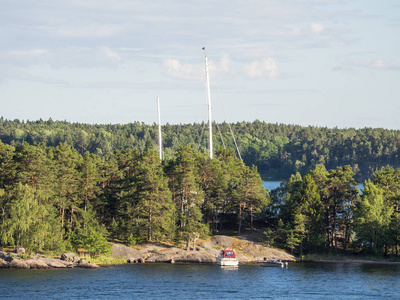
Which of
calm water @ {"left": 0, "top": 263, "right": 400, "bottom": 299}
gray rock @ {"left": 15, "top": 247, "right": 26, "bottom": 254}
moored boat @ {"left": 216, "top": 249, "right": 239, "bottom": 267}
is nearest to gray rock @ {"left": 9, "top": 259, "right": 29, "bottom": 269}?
calm water @ {"left": 0, "top": 263, "right": 400, "bottom": 299}

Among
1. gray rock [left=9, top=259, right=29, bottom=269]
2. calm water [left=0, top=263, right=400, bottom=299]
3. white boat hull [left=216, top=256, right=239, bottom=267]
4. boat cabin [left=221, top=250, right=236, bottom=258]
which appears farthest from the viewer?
boat cabin [left=221, top=250, right=236, bottom=258]

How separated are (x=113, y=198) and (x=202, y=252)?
16.4 meters

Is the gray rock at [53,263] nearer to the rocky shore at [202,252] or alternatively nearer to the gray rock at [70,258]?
the gray rock at [70,258]

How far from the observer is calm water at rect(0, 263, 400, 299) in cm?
6912

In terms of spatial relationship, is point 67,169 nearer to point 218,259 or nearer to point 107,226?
point 107,226

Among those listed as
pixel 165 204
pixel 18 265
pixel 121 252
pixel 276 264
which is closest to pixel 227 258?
pixel 276 264

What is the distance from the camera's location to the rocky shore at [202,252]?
90.8 meters

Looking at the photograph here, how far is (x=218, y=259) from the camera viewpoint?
90.8m

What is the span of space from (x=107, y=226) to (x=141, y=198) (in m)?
9.54

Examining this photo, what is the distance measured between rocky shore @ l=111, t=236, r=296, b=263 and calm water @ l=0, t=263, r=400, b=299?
3211 millimetres

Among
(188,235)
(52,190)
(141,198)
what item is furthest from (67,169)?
(188,235)

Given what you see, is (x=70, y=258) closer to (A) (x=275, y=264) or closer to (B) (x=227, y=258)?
(B) (x=227, y=258)

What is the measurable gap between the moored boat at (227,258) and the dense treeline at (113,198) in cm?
497

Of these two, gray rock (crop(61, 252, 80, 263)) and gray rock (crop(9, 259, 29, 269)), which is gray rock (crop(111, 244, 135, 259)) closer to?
gray rock (crop(61, 252, 80, 263))
